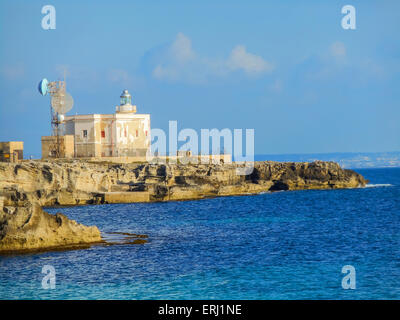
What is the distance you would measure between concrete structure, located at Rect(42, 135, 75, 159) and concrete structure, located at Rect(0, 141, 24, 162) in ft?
15.2

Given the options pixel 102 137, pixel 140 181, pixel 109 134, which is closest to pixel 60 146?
pixel 102 137

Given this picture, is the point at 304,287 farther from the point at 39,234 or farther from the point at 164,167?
the point at 164,167

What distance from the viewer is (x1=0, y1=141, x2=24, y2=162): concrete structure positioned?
48.7 metres

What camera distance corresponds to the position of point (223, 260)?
19.6 metres

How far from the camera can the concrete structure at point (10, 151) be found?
160 feet

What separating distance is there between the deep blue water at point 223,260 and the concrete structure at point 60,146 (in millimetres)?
21187

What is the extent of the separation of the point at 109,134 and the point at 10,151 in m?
9.81

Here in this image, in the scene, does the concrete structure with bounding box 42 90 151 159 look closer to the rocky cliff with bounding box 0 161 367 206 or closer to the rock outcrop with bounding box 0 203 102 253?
the rocky cliff with bounding box 0 161 367 206

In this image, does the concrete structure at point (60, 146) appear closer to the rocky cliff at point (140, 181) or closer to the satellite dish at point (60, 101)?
the satellite dish at point (60, 101)

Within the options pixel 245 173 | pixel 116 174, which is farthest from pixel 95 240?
pixel 245 173

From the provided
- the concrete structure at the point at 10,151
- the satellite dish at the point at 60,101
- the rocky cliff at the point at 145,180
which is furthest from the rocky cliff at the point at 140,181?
the satellite dish at the point at 60,101

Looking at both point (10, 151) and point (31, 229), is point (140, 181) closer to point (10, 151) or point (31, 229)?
point (10, 151)

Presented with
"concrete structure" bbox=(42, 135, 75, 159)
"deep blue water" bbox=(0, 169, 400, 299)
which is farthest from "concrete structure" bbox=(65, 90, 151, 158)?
"deep blue water" bbox=(0, 169, 400, 299)

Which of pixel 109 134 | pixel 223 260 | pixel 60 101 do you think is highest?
pixel 60 101
